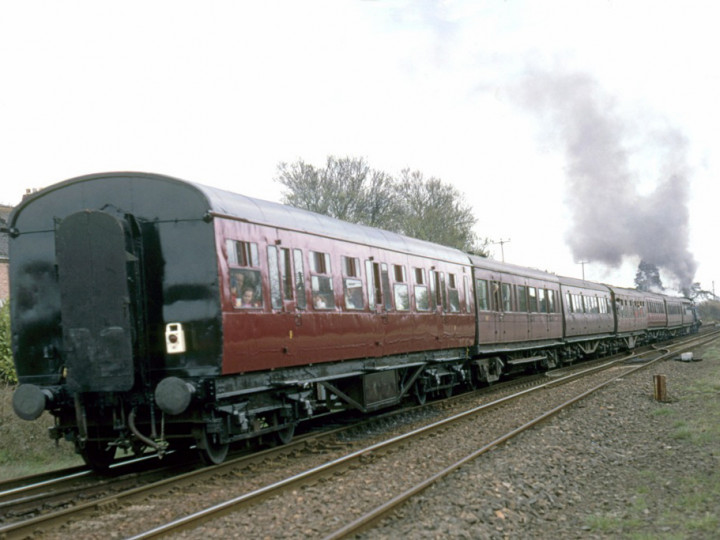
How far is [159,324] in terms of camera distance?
878 cm

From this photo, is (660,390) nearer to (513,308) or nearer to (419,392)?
(419,392)

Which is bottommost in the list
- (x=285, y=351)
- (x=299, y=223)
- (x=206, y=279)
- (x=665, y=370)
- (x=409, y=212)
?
(x=665, y=370)

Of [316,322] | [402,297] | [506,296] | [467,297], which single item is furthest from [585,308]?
[316,322]

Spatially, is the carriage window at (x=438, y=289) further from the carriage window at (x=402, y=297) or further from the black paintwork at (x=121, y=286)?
the black paintwork at (x=121, y=286)

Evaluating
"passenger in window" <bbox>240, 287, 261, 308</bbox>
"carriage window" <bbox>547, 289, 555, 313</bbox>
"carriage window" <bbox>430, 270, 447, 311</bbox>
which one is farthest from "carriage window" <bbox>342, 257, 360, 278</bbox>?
"carriage window" <bbox>547, 289, 555, 313</bbox>

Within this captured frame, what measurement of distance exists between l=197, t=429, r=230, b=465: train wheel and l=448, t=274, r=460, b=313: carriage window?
812cm

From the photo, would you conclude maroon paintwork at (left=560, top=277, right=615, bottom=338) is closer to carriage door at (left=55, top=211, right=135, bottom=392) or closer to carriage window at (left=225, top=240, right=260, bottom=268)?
carriage window at (left=225, top=240, right=260, bottom=268)

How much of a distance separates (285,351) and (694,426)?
652 centimetres

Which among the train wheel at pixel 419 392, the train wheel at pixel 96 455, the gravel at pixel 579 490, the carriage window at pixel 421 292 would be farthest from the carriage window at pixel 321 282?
the train wheel at pixel 419 392

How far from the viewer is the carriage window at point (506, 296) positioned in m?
20.3

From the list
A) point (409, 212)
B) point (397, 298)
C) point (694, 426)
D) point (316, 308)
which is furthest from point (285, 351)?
point (409, 212)

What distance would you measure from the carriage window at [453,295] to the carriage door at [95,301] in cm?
921

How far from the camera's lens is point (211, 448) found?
9.14 metres

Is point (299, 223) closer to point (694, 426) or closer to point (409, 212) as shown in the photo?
point (694, 426)
